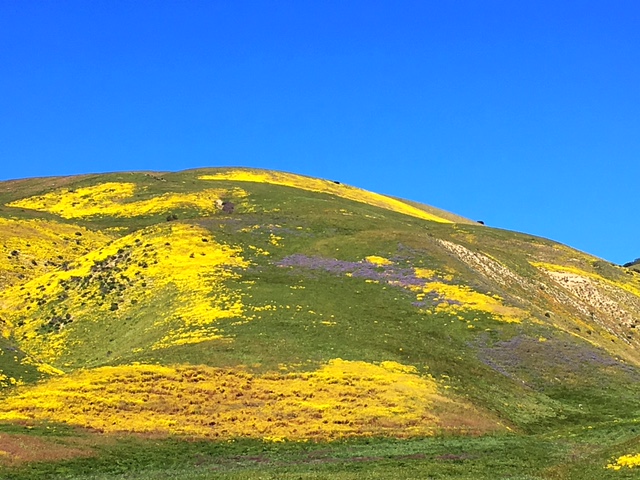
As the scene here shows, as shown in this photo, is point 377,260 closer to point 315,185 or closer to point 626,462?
point 626,462

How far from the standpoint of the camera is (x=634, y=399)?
6072 cm

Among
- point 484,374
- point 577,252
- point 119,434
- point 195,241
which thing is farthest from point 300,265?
point 577,252

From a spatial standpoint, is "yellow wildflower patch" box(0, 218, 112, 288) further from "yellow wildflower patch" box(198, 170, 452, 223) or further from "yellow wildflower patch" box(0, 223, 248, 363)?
"yellow wildflower patch" box(198, 170, 452, 223)

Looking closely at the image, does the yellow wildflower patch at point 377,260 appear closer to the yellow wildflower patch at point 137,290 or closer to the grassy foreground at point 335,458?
the yellow wildflower patch at point 137,290

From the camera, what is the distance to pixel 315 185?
164625 millimetres

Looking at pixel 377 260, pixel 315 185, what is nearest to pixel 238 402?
pixel 377 260

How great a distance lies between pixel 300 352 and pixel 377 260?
3173 centimetres

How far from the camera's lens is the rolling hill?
4081cm

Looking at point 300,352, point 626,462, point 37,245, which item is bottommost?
point 626,462

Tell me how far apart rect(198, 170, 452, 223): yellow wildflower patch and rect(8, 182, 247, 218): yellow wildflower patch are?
71.5 feet

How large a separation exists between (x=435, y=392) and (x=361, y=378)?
5.61 m

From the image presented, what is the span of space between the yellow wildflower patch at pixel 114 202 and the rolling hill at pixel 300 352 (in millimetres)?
2814

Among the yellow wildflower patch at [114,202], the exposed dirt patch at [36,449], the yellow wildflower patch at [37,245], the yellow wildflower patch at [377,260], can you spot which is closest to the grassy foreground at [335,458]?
the exposed dirt patch at [36,449]

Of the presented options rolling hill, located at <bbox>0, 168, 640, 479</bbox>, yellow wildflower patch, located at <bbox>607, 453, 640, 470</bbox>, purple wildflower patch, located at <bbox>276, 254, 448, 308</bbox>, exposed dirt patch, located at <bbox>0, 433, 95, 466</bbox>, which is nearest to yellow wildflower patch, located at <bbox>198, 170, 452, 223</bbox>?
rolling hill, located at <bbox>0, 168, 640, 479</bbox>
